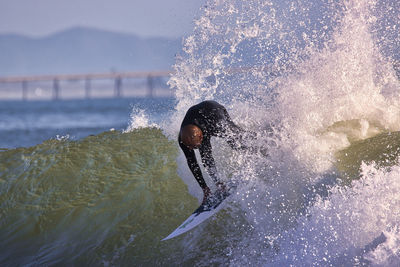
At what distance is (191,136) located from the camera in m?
4.75

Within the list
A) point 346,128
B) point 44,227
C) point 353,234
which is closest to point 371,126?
point 346,128

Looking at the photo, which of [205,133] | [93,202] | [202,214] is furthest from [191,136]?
[93,202]

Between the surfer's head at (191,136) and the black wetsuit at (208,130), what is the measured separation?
0.32 feet

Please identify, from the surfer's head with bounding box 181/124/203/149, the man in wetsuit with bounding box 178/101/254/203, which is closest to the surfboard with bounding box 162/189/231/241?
the man in wetsuit with bounding box 178/101/254/203

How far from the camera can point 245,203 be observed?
5098 mm

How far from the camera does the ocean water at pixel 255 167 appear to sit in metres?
4.36

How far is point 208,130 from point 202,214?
0.97 meters

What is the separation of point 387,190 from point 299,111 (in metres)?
2.35

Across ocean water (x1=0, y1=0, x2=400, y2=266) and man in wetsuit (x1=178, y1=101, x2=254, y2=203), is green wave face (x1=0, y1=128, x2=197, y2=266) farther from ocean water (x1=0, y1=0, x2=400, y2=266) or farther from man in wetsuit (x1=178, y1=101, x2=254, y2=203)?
man in wetsuit (x1=178, y1=101, x2=254, y2=203)

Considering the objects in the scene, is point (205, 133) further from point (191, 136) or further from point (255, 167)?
point (255, 167)

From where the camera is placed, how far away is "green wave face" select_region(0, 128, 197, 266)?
205 inches

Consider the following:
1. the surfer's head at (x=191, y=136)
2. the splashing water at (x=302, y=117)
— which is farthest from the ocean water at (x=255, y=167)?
the surfer's head at (x=191, y=136)

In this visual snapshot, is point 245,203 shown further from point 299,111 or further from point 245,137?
point 299,111

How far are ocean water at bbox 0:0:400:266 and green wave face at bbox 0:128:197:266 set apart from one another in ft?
0.07
